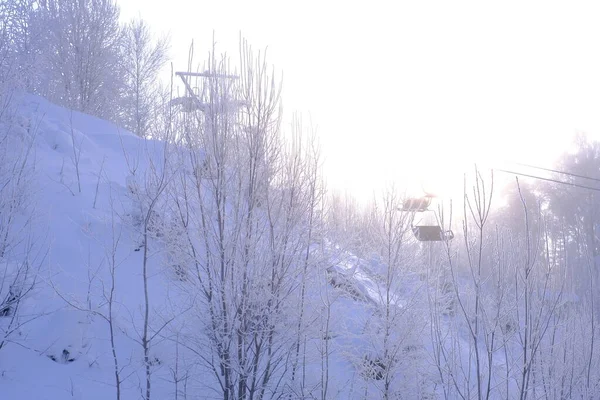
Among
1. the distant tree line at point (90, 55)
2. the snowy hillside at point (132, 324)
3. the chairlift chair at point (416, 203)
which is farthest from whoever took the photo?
the distant tree line at point (90, 55)

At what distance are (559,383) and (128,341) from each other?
696cm

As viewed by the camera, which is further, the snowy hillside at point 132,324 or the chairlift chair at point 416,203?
the chairlift chair at point 416,203

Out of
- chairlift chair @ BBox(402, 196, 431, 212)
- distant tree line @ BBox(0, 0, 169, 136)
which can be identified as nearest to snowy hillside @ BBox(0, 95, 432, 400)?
chairlift chair @ BBox(402, 196, 431, 212)

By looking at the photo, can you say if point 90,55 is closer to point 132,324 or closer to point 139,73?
point 139,73

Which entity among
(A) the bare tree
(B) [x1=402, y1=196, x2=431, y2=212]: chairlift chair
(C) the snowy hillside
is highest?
(A) the bare tree

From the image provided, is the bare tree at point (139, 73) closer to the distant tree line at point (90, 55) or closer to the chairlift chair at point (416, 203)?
the distant tree line at point (90, 55)

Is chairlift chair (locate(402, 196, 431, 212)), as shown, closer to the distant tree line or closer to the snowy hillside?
the snowy hillside

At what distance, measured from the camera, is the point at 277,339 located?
24.5ft

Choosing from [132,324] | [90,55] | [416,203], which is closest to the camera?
[132,324]

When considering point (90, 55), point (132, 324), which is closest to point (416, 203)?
point (132, 324)

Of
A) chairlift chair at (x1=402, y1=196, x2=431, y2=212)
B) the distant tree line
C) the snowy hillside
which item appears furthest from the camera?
the distant tree line

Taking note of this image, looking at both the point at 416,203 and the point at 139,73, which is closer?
the point at 416,203

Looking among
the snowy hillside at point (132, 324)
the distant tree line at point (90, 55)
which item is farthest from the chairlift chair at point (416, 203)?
the distant tree line at point (90, 55)

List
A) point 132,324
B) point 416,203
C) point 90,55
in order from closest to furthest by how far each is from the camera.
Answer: point 132,324, point 416,203, point 90,55
